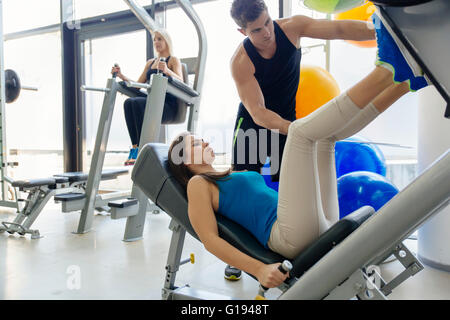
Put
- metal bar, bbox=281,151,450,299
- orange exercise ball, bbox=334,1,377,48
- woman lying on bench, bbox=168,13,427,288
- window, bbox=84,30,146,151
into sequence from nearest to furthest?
metal bar, bbox=281,151,450,299 < woman lying on bench, bbox=168,13,427,288 < orange exercise ball, bbox=334,1,377,48 < window, bbox=84,30,146,151

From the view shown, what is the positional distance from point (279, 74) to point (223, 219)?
76 centimetres

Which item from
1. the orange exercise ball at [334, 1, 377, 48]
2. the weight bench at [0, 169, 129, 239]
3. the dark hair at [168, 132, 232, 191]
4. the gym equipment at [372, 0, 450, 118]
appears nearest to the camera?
the gym equipment at [372, 0, 450, 118]

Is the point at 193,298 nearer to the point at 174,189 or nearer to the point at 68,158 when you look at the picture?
the point at 174,189

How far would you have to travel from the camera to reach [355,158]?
212 cm

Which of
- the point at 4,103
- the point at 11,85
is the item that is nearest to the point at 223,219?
the point at 4,103

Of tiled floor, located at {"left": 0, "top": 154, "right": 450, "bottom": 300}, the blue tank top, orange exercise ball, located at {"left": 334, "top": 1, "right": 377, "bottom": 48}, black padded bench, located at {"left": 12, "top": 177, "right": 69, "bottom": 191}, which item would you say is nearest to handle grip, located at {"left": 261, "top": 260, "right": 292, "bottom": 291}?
the blue tank top

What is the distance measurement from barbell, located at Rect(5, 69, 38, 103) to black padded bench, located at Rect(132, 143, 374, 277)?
2689 mm

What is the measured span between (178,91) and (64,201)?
1.13m

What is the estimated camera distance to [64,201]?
2.46 m

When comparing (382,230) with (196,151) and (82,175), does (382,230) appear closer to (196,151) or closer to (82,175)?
(196,151)

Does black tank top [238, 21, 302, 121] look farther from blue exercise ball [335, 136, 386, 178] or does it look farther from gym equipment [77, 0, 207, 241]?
gym equipment [77, 0, 207, 241]

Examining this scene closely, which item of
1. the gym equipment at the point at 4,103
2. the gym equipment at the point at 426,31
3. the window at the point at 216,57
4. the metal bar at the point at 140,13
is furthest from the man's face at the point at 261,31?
the gym equipment at the point at 4,103

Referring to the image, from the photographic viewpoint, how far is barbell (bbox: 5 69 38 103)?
11.0ft
